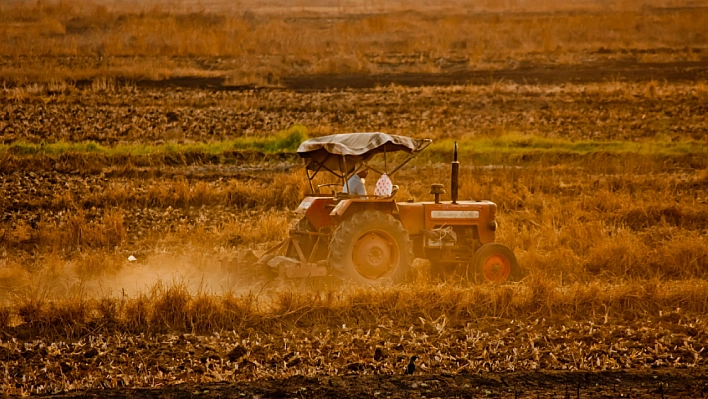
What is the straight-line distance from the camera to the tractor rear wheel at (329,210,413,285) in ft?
35.6

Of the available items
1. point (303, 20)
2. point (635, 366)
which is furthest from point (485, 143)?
point (303, 20)

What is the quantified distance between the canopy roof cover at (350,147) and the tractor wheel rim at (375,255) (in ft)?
2.58

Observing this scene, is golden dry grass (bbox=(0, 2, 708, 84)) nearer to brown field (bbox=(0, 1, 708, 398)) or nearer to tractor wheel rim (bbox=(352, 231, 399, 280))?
brown field (bbox=(0, 1, 708, 398))

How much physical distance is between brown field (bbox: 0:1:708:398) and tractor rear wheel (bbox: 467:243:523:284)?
8.1 inches

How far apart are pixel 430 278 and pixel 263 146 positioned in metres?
12.1

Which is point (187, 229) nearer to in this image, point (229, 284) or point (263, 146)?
point (229, 284)

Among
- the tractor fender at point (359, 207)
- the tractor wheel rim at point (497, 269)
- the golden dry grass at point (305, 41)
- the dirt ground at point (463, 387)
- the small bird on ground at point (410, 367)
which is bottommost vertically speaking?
the dirt ground at point (463, 387)

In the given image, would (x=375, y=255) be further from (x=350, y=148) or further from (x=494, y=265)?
(x=494, y=265)

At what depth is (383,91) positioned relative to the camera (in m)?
33.2

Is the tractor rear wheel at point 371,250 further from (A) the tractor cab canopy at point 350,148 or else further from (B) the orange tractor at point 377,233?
(A) the tractor cab canopy at point 350,148

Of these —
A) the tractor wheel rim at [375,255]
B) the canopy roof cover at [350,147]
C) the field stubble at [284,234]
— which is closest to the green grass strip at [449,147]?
the field stubble at [284,234]

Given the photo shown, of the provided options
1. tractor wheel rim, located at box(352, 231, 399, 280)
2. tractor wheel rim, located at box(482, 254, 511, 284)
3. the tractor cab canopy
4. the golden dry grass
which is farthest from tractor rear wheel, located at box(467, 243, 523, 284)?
the golden dry grass

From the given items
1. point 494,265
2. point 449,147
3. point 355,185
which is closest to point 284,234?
point 355,185

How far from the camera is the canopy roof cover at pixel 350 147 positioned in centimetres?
1112
